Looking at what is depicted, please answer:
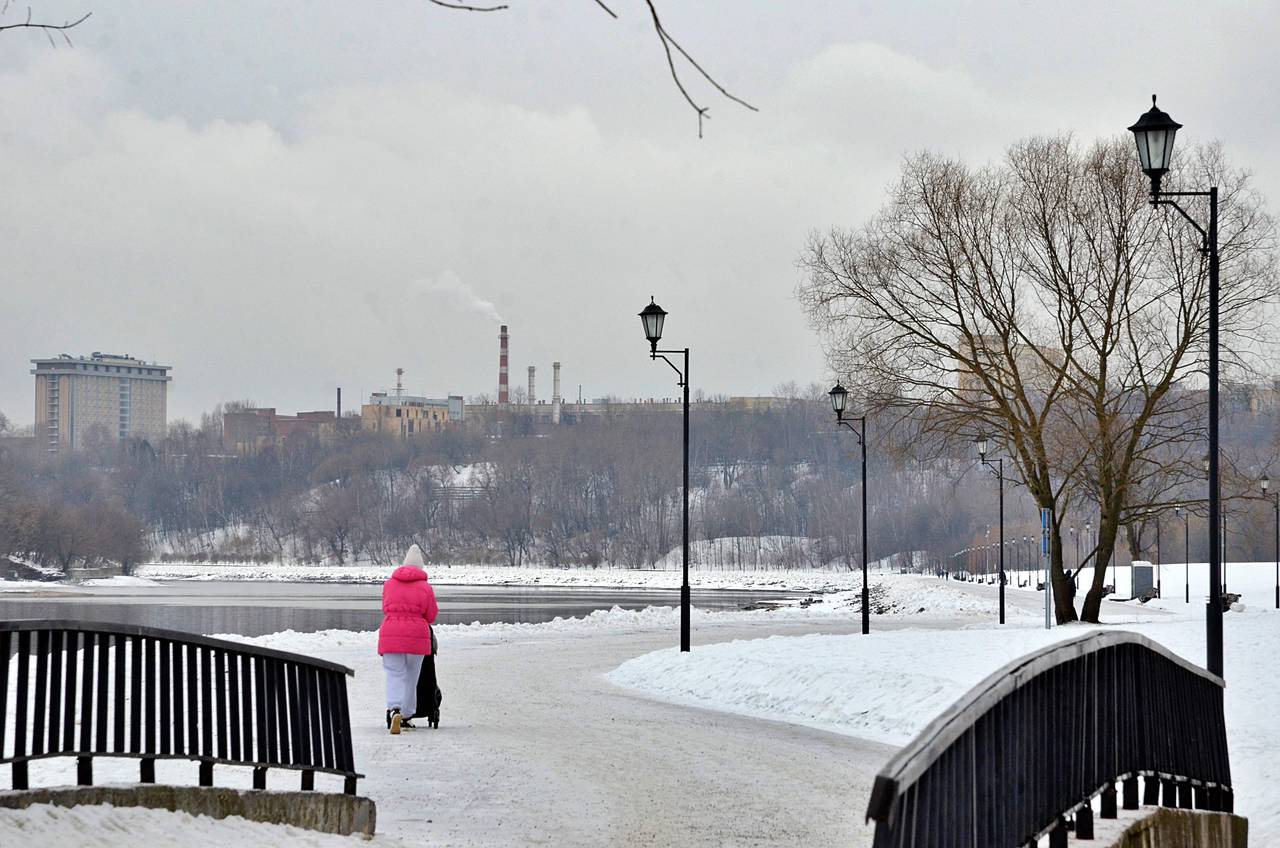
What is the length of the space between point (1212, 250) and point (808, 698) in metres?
7.25

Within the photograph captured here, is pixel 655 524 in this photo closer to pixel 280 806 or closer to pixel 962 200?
pixel 962 200

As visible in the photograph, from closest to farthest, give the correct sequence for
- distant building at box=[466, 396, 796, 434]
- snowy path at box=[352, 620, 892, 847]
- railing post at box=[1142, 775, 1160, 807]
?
1. railing post at box=[1142, 775, 1160, 807]
2. snowy path at box=[352, 620, 892, 847]
3. distant building at box=[466, 396, 796, 434]

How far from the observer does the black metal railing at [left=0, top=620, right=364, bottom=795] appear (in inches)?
294

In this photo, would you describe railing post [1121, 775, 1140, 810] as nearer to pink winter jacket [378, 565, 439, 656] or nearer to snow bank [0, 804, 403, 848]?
snow bank [0, 804, 403, 848]

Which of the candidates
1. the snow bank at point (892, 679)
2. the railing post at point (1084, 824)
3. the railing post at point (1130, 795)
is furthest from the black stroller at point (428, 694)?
the railing post at point (1084, 824)

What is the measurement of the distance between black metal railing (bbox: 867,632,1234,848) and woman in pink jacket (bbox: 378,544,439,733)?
7.52 m

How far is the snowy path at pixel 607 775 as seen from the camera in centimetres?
1012

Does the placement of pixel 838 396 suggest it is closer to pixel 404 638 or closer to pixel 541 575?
pixel 404 638

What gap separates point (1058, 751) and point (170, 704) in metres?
4.81

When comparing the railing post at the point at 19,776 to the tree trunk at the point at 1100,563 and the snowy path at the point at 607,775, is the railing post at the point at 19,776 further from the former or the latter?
the tree trunk at the point at 1100,563

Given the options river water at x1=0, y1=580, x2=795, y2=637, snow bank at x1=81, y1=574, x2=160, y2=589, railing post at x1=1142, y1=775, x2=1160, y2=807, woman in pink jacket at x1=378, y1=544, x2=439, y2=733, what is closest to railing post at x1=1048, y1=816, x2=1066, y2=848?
railing post at x1=1142, y1=775, x2=1160, y2=807

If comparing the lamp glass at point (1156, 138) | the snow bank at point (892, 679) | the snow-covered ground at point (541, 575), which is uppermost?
the lamp glass at point (1156, 138)

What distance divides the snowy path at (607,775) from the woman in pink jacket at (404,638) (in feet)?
1.15

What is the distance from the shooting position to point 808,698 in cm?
1942
